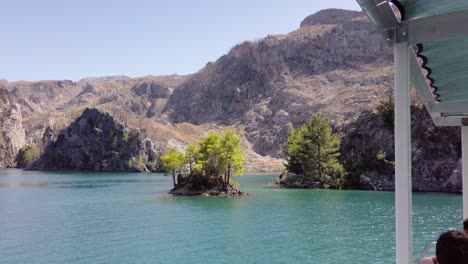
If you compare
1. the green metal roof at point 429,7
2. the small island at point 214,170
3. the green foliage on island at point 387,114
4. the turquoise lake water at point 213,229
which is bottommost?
the turquoise lake water at point 213,229

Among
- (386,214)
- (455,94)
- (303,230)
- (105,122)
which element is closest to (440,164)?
(386,214)

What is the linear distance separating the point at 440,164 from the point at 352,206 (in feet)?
95.9

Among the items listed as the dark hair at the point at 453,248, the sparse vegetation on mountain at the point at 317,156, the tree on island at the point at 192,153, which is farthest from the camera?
the sparse vegetation on mountain at the point at 317,156

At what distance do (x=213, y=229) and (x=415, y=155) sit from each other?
49.4 m

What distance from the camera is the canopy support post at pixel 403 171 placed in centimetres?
505

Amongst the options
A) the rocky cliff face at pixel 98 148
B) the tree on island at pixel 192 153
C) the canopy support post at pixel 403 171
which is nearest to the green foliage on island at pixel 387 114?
the tree on island at pixel 192 153

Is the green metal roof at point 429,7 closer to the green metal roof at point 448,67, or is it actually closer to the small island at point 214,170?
the green metal roof at point 448,67

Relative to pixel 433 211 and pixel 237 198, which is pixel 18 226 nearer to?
pixel 237 198

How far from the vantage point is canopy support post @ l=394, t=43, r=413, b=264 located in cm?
505

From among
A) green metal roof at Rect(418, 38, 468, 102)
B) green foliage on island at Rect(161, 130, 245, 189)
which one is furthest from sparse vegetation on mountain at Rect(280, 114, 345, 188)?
green metal roof at Rect(418, 38, 468, 102)

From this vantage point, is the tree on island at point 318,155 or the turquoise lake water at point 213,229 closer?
the turquoise lake water at point 213,229

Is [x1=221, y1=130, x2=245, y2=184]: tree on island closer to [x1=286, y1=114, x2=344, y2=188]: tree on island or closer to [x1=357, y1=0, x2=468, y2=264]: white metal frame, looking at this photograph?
[x1=286, y1=114, x2=344, y2=188]: tree on island

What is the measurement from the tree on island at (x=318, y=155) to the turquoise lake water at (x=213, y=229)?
18576 mm

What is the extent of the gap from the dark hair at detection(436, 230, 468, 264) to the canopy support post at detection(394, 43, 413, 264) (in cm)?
174
